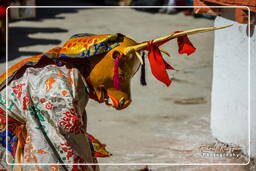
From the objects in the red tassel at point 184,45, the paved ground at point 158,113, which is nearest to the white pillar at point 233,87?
the paved ground at point 158,113

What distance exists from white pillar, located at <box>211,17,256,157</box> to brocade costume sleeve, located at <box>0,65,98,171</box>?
2296 mm

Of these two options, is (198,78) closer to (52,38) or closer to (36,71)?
(52,38)

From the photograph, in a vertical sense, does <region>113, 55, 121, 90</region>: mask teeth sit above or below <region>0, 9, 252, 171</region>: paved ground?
above

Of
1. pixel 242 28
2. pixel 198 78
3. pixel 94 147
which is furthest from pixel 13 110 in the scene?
pixel 198 78

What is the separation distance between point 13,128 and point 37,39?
7.12 m

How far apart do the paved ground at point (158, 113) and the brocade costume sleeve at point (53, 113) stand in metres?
0.86

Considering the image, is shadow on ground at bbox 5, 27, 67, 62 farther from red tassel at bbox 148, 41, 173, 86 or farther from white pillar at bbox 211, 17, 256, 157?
red tassel at bbox 148, 41, 173, 86

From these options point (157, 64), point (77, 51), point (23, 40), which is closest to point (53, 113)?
point (77, 51)

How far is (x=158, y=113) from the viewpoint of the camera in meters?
6.42

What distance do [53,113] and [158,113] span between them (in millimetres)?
3816

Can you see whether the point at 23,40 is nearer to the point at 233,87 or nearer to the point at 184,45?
the point at 233,87

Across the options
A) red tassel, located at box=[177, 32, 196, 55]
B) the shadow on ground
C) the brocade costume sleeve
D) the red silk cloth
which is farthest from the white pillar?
the shadow on ground

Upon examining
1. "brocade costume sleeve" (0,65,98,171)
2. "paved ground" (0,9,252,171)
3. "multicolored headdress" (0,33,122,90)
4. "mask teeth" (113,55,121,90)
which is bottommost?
"paved ground" (0,9,252,171)

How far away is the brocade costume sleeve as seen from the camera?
268 centimetres
